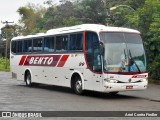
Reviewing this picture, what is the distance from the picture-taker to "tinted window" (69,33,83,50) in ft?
65.5

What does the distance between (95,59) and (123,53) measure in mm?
1280

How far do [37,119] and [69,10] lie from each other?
50.7 metres

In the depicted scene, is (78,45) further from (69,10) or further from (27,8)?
(27,8)

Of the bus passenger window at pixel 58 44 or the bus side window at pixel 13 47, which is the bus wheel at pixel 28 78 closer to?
the bus side window at pixel 13 47

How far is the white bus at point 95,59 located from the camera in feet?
59.4

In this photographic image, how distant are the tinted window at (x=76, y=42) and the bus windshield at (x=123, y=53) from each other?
166 centimetres

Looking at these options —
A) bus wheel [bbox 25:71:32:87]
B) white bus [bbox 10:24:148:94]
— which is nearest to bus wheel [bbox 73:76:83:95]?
white bus [bbox 10:24:148:94]

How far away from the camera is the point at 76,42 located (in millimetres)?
20344

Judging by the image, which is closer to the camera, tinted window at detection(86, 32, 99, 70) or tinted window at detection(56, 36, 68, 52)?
tinted window at detection(86, 32, 99, 70)

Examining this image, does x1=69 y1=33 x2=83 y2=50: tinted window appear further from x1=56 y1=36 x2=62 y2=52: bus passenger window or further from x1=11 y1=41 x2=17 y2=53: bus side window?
x1=11 y1=41 x2=17 y2=53: bus side window

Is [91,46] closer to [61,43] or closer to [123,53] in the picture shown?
[123,53]

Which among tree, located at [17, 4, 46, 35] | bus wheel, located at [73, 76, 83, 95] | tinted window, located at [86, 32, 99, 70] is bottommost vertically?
bus wheel, located at [73, 76, 83, 95]

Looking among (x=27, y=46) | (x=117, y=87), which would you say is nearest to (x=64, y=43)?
(x=117, y=87)

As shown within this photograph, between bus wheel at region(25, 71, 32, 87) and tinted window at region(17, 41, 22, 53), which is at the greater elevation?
tinted window at region(17, 41, 22, 53)
